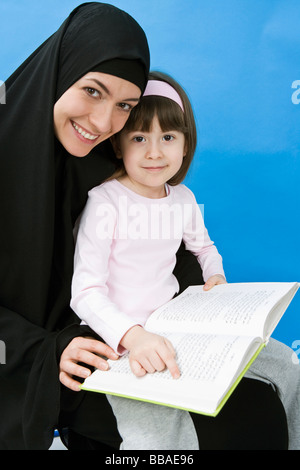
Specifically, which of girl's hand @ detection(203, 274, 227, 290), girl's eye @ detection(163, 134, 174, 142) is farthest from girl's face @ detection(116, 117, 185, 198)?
girl's hand @ detection(203, 274, 227, 290)

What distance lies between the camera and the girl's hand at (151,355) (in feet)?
2.95

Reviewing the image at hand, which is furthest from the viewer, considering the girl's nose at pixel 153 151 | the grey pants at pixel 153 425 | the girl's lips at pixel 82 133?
the girl's nose at pixel 153 151

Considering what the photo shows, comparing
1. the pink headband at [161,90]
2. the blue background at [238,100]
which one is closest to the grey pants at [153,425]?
the pink headband at [161,90]

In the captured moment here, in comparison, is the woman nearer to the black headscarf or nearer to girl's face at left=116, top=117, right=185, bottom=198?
the black headscarf

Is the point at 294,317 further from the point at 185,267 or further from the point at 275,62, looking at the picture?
the point at 275,62

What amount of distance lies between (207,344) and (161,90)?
0.69 metres

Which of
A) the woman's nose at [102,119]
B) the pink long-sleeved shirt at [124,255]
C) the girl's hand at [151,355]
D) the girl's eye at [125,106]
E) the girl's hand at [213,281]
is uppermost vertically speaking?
the girl's eye at [125,106]

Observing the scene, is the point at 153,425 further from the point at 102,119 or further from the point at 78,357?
the point at 102,119

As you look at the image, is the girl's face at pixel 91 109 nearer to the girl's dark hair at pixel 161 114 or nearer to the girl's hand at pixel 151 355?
the girl's dark hair at pixel 161 114

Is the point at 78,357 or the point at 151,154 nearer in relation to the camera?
the point at 78,357

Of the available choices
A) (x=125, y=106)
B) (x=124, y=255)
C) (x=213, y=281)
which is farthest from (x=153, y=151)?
(x=213, y=281)

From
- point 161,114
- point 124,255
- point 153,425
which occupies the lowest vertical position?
point 153,425

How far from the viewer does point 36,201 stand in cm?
112

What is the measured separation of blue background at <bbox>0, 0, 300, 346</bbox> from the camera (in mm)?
1895
